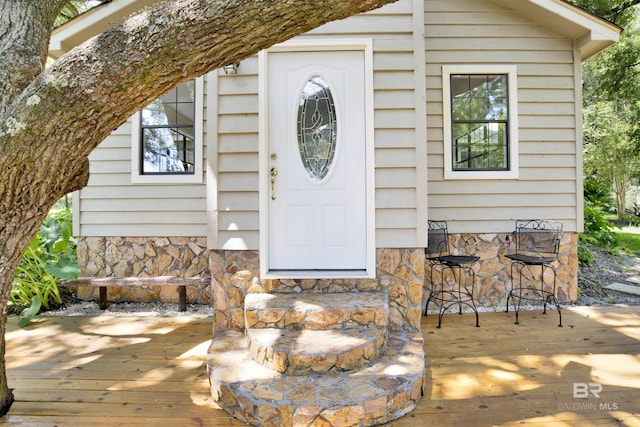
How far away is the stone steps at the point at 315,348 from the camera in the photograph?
2320 millimetres

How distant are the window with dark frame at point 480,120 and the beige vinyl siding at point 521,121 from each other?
0.55ft

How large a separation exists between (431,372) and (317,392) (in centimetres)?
98

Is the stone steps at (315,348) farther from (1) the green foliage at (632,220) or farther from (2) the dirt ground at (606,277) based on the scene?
(1) the green foliage at (632,220)

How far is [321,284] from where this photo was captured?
10.3 feet

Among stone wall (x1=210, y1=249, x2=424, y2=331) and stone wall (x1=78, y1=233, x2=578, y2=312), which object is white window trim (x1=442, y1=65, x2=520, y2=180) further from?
stone wall (x1=210, y1=249, x2=424, y2=331)

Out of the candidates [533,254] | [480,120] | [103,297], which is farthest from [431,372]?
[103,297]

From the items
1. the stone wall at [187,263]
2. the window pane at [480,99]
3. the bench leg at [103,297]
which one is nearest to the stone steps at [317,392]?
the stone wall at [187,263]

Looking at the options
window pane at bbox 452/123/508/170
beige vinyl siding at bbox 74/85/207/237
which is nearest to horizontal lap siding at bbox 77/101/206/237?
beige vinyl siding at bbox 74/85/207/237

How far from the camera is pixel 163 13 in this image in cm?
169

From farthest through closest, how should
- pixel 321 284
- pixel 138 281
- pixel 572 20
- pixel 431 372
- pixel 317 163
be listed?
pixel 138 281 → pixel 572 20 → pixel 317 163 → pixel 321 284 → pixel 431 372

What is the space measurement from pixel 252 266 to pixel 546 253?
330cm

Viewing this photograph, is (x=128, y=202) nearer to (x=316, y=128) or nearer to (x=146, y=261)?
(x=146, y=261)

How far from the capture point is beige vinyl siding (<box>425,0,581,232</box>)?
4.23 metres

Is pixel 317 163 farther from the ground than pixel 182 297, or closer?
farther from the ground
